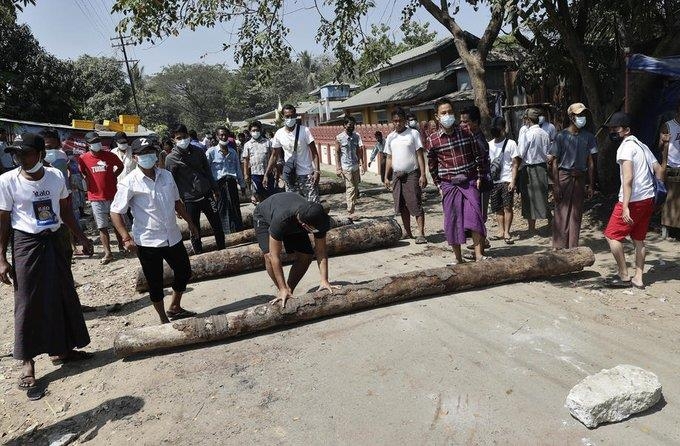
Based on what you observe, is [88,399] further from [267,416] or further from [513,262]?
[513,262]

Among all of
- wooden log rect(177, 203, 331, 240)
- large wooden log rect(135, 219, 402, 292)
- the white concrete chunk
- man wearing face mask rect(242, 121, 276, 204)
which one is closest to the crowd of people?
man wearing face mask rect(242, 121, 276, 204)

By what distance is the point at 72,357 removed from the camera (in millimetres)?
4508

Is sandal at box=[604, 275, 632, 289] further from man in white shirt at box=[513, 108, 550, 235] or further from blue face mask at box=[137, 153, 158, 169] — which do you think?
blue face mask at box=[137, 153, 158, 169]

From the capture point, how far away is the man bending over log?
418 centimetres

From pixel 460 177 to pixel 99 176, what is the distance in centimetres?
525

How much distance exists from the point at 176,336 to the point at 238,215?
436cm

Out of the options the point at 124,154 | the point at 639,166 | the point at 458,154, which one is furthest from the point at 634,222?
the point at 124,154

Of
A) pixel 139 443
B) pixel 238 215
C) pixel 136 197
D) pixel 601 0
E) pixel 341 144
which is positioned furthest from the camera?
pixel 341 144

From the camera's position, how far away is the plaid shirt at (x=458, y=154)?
5633 mm

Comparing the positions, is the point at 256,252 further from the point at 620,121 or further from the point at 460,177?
the point at 620,121

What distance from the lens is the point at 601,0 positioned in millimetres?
7902

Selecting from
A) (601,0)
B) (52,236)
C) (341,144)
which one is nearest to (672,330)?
(52,236)

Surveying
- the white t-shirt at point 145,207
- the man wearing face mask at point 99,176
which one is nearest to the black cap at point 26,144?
the white t-shirt at point 145,207

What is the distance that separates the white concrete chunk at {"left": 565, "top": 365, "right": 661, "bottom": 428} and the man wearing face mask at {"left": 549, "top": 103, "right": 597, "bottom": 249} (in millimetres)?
3227
